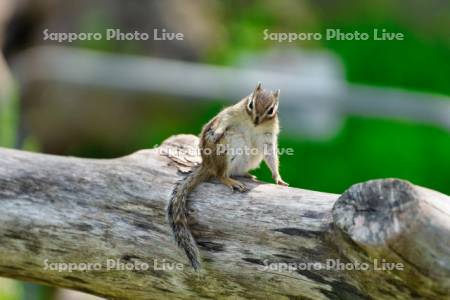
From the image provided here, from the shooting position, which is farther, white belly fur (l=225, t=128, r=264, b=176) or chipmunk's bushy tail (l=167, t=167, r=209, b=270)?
white belly fur (l=225, t=128, r=264, b=176)

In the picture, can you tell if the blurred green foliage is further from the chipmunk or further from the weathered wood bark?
the weathered wood bark

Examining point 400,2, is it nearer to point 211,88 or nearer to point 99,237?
point 211,88

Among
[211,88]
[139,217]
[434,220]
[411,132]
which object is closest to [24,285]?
[211,88]

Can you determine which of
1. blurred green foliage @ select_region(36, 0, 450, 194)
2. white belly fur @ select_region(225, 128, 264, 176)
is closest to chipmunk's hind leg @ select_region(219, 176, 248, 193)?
white belly fur @ select_region(225, 128, 264, 176)

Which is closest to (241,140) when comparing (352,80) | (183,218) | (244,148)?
(244,148)

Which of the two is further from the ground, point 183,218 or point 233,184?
point 233,184

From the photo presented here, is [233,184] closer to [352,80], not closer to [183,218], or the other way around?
[183,218]

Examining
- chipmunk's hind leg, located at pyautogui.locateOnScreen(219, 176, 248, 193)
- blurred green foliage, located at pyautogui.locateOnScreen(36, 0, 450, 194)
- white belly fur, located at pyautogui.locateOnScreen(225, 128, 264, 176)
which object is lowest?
chipmunk's hind leg, located at pyautogui.locateOnScreen(219, 176, 248, 193)
